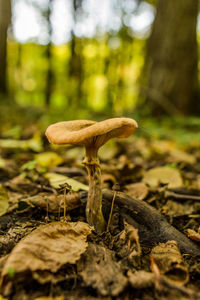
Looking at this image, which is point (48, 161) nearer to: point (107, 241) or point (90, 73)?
point (107, 241)

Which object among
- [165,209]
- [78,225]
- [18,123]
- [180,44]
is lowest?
[18,123]

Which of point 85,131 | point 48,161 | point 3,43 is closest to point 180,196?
point 85,131

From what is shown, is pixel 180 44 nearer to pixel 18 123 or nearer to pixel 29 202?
pixel 18 123

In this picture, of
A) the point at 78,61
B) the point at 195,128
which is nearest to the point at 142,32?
the point at 78,61

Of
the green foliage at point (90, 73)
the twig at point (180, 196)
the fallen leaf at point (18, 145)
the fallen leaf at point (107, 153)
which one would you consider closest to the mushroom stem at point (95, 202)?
the twig at point (180, 196)

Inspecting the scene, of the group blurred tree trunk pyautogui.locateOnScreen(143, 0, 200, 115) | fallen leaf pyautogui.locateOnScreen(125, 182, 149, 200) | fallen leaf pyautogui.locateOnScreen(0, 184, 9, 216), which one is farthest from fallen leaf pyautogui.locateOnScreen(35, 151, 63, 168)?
blurred tree trunk pyautogui.locateOnScreen(143, 0, 200, 115)
